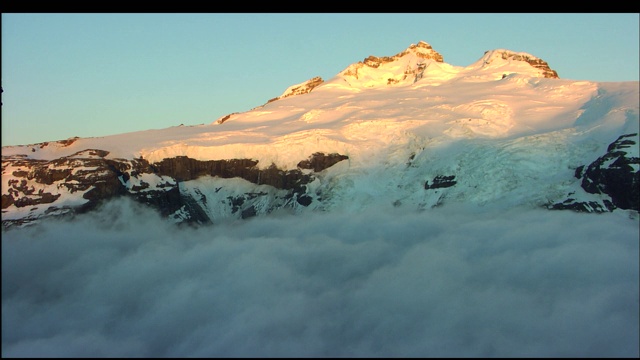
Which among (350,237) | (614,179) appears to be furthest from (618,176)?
(350,237)

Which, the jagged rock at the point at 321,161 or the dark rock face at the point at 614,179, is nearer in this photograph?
the dark rock face at the point at 614,179

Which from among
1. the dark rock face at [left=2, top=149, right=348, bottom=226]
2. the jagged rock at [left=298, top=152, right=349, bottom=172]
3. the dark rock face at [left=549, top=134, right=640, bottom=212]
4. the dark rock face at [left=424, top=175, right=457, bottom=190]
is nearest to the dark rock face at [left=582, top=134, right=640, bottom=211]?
the dark rock face at [left=549, top=134, right=640, bottom=212]

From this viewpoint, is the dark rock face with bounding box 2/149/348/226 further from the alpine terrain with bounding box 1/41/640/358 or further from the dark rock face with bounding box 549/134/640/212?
the dark rock face with bounding box 549/134/640/212

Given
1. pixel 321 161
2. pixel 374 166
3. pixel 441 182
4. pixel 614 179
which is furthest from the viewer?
pixel 321 161

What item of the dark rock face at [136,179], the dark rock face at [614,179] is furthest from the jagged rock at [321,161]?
the dark rock face at [614,179]

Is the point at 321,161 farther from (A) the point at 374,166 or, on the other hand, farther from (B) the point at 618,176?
(B) the point at 618,176

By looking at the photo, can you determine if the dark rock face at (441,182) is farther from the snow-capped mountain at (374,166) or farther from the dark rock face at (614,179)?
the dark rock face at (614,179)
